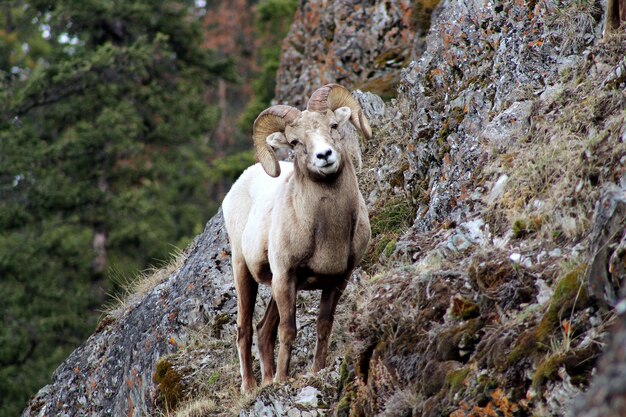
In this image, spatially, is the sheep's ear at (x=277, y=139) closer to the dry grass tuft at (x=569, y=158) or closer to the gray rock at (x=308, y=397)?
the dry grass tuft at (x=569, y=158)

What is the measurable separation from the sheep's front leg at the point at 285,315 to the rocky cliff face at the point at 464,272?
1.49 feet

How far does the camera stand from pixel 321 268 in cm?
890

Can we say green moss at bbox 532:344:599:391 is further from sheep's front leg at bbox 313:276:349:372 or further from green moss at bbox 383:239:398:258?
green moss at bbox 383:239:398:258

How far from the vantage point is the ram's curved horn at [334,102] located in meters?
9.23

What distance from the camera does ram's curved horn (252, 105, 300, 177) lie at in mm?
9359

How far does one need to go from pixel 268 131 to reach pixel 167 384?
3345 millimetres

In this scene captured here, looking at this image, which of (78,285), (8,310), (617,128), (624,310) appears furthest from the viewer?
(78,285)

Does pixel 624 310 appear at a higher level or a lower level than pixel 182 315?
higher

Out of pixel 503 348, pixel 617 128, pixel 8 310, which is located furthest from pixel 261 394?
pixel 8 310

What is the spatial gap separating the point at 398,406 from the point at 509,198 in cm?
218

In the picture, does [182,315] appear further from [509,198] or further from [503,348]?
[503,348]

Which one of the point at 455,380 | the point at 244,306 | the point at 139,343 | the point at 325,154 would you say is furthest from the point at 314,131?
the point at 139,343

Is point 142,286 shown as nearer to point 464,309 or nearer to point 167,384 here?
point 167,384

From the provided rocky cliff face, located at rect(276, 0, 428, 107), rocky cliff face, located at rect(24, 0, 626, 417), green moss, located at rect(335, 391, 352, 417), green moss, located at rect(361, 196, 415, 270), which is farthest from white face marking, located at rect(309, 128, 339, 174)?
rocky cliff face, located at rect(276, 0, 428, 107)
